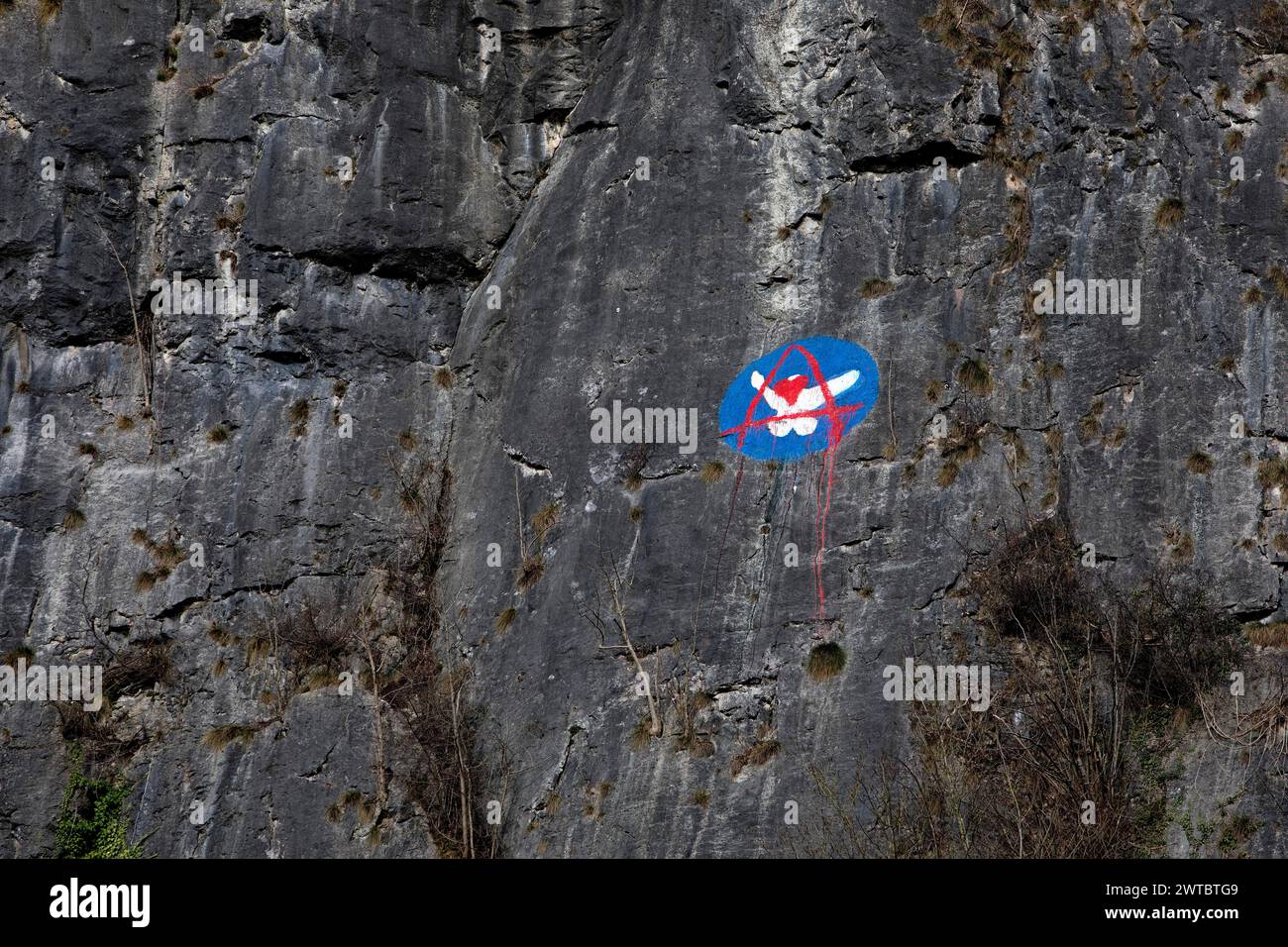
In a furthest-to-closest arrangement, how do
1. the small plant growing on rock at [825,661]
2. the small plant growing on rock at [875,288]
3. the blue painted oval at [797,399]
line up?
the small plant growing on rock at [875,288]
the blue painted oval at [797,399]
the small plant growing on rock at [825,661]

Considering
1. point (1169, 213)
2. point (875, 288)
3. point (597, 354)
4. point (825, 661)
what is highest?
point (1169, 213)

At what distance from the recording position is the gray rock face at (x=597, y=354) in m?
13.4

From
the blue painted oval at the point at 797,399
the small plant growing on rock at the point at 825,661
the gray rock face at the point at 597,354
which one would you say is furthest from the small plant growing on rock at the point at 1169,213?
the small plant growing on rock at the point at 825,661

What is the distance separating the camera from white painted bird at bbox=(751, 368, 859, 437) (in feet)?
46.7

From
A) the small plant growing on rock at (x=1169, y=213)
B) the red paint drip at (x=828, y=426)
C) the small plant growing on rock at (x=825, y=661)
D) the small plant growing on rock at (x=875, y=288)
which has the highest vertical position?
the small plant growing on rock at (x=1169, y=213)

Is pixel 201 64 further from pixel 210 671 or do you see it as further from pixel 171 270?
pixel 210 671

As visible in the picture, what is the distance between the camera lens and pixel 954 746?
40.8 ft

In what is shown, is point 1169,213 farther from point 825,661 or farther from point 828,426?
point 825,661

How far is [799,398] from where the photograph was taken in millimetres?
14305

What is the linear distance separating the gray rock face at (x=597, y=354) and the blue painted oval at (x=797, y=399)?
0.19 metres

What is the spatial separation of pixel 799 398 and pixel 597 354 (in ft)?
7.80

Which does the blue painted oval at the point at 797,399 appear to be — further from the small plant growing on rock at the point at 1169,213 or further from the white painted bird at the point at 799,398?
the small plant growing on rock at the point at 1169,213

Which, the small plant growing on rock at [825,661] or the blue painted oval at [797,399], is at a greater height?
the blue painted oval at [797,399]

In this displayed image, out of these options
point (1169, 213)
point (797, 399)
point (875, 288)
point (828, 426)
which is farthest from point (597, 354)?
point (1169, 213)
